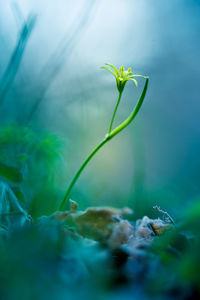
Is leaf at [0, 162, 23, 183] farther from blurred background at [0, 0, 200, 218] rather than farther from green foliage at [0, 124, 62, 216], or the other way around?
blurred background at [0, 0, 200, 218]

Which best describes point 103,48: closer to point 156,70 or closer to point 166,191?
point 156,70

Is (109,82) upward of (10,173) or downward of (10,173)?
upward

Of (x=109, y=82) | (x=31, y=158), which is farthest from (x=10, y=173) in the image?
(x=109, y=82)

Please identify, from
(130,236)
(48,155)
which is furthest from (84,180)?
(130,236)

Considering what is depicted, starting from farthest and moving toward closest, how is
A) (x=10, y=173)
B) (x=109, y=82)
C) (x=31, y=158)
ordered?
(x=109, y=82) → (x=31, y=158) → (x=10, y=173)

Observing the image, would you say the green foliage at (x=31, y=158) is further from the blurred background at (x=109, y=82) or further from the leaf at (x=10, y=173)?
the blurred background at (x=109, y=82)

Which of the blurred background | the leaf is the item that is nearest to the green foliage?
the leaf

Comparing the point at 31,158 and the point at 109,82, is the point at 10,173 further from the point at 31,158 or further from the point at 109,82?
the point at 109,82

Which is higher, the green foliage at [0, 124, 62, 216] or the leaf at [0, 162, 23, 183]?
the green foliage at [0, 124, 62, 216]
